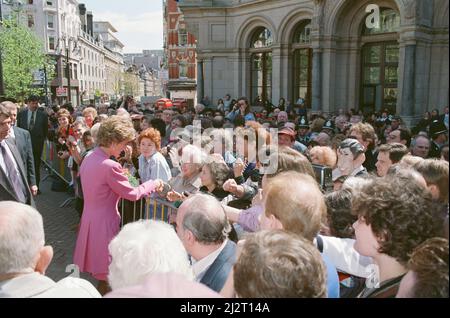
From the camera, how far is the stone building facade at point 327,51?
41.4 ft

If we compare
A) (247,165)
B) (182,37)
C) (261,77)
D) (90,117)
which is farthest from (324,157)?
(182,37)

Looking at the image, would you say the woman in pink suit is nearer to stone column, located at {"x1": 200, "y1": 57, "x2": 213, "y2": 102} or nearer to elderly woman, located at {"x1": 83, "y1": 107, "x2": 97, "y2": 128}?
elderly woman, located at {"x1": 83, "y1": 107, "x2": 97, "y2": 128}

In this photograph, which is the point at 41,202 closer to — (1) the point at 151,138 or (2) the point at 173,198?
(1) the point at 151,138

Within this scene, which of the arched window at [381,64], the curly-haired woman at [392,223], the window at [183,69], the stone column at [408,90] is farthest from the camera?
the window at [183,69]

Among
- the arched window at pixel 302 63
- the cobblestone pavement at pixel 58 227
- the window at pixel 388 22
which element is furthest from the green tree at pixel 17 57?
Result: the window at pixel 388 22

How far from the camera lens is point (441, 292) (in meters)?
1.38

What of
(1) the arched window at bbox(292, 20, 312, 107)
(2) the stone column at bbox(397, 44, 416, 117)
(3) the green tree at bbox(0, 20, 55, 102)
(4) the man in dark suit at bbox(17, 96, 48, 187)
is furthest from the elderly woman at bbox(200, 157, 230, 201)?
(3) the green tree at bbox(0, 20, 55, 102)

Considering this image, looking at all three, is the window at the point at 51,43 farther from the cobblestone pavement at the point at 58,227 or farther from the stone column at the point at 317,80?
the cobblestone pavement at the point at 58,227

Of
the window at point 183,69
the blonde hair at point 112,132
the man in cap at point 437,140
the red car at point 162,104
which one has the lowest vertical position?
the man in cap at point 437,140

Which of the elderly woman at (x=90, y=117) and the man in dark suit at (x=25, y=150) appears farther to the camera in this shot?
the elderly woman at (x=90, y=117)

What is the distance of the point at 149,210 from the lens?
15.9ft

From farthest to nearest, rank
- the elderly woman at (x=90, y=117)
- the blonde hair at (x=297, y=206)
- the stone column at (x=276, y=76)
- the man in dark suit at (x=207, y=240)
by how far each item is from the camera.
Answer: the stone column at (x=276, y=76) → the elderly woman at (x=90, y=117) → the man in dark suit at (x=207, y=240) → the blonde hair at (x=297, y=206)

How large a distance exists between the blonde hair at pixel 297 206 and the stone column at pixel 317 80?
13879 mm
